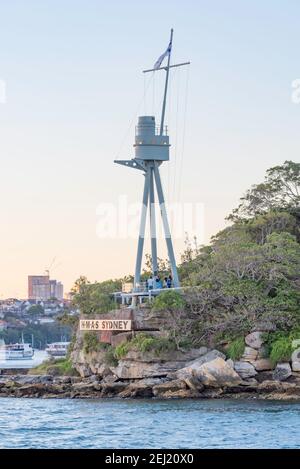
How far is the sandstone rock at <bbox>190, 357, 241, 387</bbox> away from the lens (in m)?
68.8

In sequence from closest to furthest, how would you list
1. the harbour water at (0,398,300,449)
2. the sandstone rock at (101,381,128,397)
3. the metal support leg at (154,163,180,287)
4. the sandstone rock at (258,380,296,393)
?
the harbour water at (0,398,300,449) < the sandstone rock at (258,380,296,393) < the sandstone rock at (101,381,128,397) < the metal support leg at (154,163,180,287)

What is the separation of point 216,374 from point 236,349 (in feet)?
10.1

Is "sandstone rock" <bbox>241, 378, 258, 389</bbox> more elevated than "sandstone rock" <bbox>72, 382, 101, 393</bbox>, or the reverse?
"sandstone rock" <bbox>241, 378, 258, 389</bbox>

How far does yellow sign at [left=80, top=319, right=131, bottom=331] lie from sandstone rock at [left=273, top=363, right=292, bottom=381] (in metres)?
9.24

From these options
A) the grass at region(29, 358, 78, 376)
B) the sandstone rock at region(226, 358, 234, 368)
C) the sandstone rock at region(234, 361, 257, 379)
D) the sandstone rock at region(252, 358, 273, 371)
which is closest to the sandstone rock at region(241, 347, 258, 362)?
the sandstone rock at region(252, 358, 273, 371)

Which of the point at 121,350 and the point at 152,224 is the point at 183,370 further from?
the point at 152,224

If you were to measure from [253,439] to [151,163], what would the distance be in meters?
29.3

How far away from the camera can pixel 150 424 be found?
57.7 metres

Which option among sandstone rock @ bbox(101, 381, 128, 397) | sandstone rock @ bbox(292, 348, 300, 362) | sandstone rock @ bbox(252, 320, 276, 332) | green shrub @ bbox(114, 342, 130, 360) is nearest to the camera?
sandstone rock @ bbox(292, 348, 300, 362)

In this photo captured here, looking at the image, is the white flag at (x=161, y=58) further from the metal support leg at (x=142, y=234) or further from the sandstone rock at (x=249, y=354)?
the sandstone rock at (x=249, y=354)

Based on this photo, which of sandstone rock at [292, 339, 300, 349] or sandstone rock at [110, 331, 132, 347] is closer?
sandstone rock at [292, 339, 300, 349]

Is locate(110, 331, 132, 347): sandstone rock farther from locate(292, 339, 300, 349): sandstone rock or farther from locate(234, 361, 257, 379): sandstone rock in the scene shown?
locate(292, 339, 300, 349): sandstone rock
